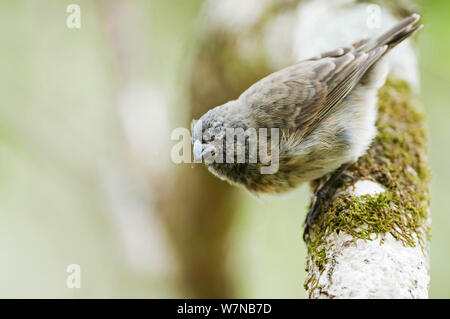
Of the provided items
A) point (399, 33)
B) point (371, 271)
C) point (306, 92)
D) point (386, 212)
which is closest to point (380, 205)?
point (386, 212)

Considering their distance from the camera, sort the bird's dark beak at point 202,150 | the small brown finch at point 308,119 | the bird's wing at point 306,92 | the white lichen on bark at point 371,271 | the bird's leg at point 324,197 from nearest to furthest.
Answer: the white lichen on bark at point 371,271 → the bird's leg at point 324,197 → the bird's dark beak at point 202,150 → the small brown finch at point 308,119 → the bird's wing at point 306,92

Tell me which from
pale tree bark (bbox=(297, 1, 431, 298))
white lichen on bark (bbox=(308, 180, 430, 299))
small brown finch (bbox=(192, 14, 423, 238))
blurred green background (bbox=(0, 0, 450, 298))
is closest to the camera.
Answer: white lichen on bark (bbox=(308, 180, 430, 299))

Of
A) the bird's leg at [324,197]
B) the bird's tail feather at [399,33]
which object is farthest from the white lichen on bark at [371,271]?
the bird's tail feather at [399,33]

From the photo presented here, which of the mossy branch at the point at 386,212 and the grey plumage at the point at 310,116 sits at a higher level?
the grey plumage at the point at 310,116

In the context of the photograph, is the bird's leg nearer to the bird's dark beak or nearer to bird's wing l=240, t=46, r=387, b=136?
bird's wing l=240, t=46, r=387, b=136

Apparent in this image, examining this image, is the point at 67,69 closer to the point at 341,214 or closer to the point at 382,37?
the point at 382,37

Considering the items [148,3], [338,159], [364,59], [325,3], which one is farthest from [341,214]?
[148,3]

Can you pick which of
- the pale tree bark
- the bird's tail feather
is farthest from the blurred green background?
the bird's tail feather

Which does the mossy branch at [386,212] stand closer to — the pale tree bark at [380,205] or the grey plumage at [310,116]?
the pale tree bark at [380,205]
